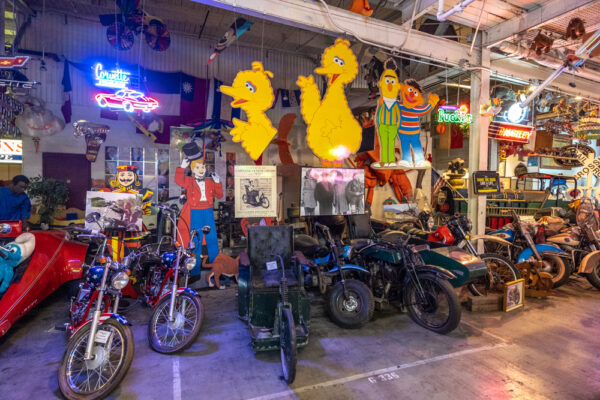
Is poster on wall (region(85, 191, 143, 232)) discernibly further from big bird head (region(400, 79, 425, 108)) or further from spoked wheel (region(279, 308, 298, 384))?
big bird head (region(400, 79, 425, 108))

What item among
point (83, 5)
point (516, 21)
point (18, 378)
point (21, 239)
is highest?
point (83, 5)

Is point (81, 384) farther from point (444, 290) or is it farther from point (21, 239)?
point (444, 290)

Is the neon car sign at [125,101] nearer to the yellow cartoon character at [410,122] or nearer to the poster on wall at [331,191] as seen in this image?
the poster on wall at [331,191]

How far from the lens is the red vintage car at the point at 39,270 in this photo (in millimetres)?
3365

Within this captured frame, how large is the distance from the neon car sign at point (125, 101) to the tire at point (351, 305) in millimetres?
5172

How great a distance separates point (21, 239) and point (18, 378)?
1550 millimetres

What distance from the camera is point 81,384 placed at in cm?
272

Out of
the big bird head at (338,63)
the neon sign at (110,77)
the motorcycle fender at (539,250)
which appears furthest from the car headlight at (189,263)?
the motorcycle fender at (539,250)

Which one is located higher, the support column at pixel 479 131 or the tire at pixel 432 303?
the support column at pixel 479 131

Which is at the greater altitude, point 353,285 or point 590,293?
point 353,285

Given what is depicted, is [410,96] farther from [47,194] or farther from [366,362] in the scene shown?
[47,194]

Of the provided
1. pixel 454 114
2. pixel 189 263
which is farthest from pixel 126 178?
pixel 454 114

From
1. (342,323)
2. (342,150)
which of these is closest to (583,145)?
(342,150)

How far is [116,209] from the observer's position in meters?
4.93
